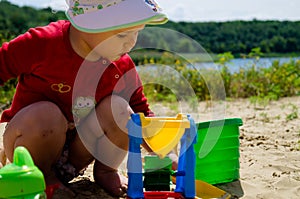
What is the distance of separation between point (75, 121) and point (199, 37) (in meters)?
6.88

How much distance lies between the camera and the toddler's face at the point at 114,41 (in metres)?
1.82

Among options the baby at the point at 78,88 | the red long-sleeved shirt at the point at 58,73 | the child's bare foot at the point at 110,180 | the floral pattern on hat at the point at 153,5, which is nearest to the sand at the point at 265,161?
the child's bare foot at the point at 110,180

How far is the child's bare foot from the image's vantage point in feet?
6.58

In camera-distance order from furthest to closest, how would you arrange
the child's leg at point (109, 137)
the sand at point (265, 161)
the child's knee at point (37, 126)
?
1. the sand at point (265, 161)
2. the child's leg at point (109, 137)
3. the child's knee at point (37, 126)

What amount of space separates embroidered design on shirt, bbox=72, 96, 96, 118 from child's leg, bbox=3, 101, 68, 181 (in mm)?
153

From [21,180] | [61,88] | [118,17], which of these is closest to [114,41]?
[118,17]

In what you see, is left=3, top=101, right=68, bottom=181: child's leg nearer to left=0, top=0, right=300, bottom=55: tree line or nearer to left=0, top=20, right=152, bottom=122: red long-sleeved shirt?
left=0, top=20, right=152, bottom=122: red long-sleeved shirt

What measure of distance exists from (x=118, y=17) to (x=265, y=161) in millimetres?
1267

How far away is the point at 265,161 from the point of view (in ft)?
8.36

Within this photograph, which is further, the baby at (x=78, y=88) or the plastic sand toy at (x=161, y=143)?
the baby at (x=78, y=88)

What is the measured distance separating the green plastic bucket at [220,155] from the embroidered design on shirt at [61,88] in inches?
25.1

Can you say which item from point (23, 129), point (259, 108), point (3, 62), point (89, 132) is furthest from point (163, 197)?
point (259, 108)

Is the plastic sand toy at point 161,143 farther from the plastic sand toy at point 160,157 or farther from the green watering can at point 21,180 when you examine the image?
the green watering can at point 21,180

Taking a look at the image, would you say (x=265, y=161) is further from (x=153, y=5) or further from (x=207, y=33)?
(x=207, y=33)
